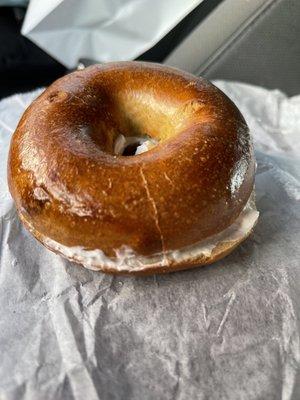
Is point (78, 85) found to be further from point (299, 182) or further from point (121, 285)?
point (299, 182)

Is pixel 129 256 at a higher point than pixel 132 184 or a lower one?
lower

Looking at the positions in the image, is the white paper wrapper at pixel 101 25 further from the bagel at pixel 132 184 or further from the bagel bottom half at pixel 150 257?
the bagel bottom half at pixel 150 257

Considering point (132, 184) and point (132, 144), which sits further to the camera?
point (132, 144)

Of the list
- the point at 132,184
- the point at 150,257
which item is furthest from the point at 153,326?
the point at 132,184

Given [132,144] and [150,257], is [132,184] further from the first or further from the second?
[132,144]

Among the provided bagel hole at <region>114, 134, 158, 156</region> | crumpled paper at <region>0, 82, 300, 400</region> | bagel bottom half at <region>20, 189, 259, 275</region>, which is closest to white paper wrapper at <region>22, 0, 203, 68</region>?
bagel hole at <region>114, 134, 158, 156</region>

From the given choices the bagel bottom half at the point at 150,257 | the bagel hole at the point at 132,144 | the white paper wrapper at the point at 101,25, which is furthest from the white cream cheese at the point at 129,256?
the white paper wrapper at the point at 101,25
